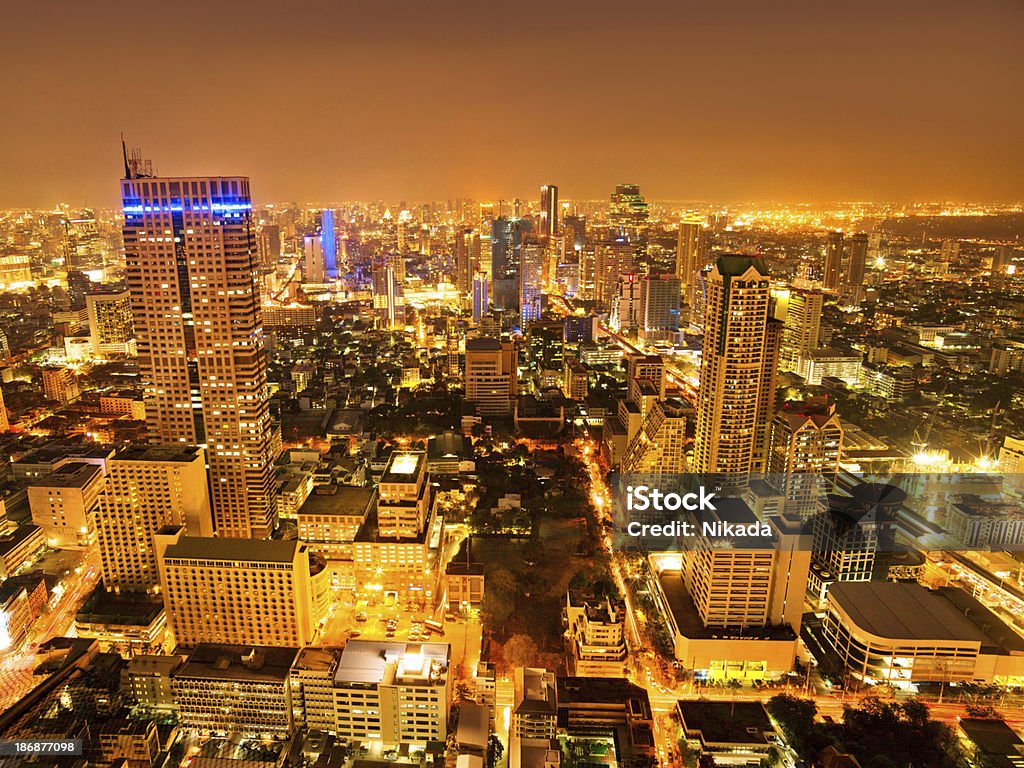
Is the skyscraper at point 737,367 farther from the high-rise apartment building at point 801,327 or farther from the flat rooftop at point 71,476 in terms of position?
the flat rooftop at point 71,476

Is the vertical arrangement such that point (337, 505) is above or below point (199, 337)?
below

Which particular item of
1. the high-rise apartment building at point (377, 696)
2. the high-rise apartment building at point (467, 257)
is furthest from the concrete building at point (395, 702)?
the high-rise apartment building at point (467, 257)

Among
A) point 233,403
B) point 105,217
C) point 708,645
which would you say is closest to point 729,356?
point 708,645

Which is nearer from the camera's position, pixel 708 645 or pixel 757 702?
pixel 757 702

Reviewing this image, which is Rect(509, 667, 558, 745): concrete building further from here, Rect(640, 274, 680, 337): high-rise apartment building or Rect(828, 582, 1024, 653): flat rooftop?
Rect(640, 274, 680, 337): high-rise apartment building

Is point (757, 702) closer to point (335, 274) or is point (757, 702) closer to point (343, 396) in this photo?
point (343, 396)

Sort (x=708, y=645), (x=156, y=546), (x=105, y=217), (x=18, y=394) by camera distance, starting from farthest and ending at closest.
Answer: (x=105, y=217)
(x=18, y=394)
(x=156, y=546)
(x=708, y=645)
